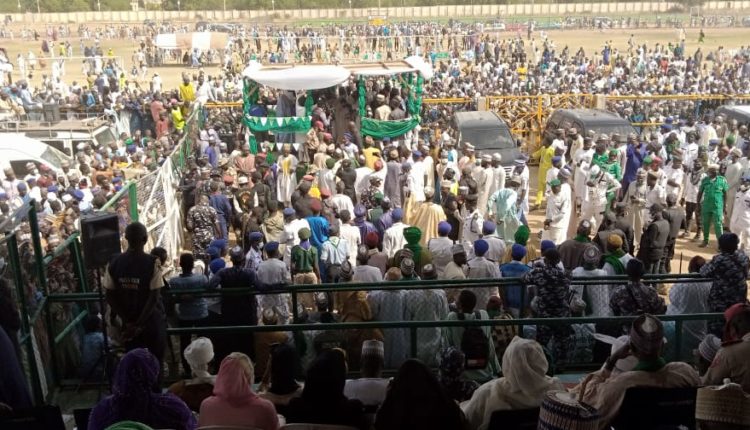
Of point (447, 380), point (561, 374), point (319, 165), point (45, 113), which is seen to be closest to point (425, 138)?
point (319, 165)

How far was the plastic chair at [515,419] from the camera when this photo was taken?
153 inches

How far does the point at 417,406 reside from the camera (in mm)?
3658

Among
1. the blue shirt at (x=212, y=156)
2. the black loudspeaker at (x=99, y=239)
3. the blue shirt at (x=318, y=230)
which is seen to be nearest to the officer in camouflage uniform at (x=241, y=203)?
the blue shirt at (x=318, y=230)

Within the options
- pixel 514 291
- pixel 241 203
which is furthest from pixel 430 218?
pixel 514 291

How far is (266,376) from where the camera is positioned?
497 centimetres

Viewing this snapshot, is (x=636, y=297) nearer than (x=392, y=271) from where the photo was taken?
Yes

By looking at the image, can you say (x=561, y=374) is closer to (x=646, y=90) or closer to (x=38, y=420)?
(x=38, y=420)

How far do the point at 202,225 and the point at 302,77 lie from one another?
22.4 ft

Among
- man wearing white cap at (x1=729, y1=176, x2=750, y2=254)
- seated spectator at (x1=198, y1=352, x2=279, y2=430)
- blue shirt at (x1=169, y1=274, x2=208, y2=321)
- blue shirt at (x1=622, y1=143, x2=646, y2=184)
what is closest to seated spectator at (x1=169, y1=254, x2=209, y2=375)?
blue shirt at (x1=169, y1=274, x2=208, y2=321)

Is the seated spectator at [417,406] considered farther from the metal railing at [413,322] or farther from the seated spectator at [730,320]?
the seated spectator at [730,320]

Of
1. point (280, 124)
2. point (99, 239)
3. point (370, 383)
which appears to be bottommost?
point (370, 383)

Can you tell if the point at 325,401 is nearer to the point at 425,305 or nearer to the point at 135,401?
the point at 135,401

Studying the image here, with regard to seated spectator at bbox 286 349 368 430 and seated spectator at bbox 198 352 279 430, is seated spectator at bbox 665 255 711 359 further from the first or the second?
seated spectator at bbox 198 352 279 430

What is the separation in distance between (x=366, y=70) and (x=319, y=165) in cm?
427
